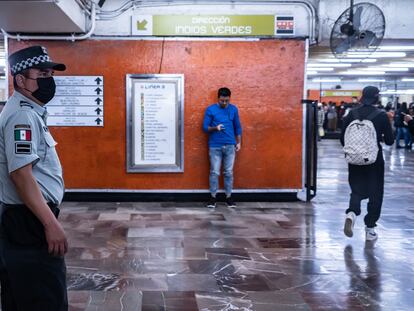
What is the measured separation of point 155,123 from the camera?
24.0ft

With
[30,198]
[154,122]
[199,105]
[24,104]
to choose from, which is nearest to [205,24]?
[199,105]

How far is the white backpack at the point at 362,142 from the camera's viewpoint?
508 cm

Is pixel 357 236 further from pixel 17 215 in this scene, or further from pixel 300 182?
pixel 17 215

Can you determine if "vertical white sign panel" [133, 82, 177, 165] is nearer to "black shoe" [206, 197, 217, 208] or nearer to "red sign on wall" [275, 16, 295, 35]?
"black shoe" [206, 197, 217, 208]

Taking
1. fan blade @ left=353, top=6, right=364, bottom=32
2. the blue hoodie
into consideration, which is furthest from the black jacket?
the blue hoodie

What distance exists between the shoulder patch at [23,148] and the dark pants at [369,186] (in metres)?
3.91

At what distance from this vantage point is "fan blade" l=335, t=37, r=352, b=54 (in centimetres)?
627

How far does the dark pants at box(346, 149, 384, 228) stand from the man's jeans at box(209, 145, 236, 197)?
2.00 meters

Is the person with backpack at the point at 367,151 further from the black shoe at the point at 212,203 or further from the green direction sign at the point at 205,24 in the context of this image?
the green direction sign at the point at 205,24

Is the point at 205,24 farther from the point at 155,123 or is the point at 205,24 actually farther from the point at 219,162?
the point at 219,162

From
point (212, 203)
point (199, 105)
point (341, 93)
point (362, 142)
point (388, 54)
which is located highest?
point (388, 54)

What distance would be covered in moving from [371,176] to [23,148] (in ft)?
13.0

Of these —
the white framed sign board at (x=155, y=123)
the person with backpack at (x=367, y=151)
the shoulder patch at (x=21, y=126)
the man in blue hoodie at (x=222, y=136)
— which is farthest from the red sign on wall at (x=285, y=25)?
the shoulder patch at (x=21, y=126)

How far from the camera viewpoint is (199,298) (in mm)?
3670
